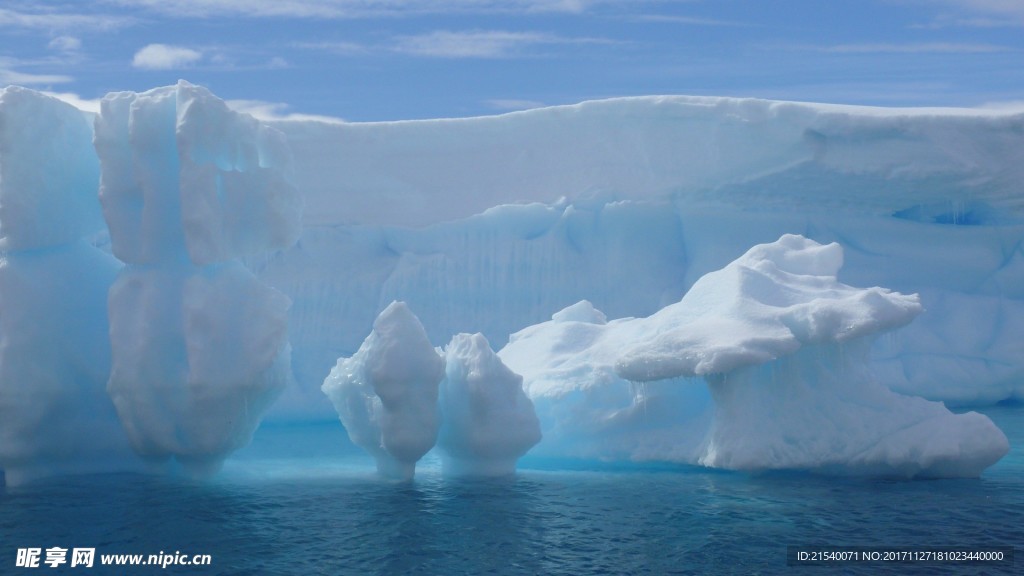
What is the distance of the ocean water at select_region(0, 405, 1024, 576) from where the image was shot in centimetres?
699

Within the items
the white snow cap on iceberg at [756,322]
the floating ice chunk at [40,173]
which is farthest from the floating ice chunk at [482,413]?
the floating ice chunk at [40,173]

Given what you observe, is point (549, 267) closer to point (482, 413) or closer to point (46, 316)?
point (482, 413)

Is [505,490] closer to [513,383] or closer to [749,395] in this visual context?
[513,383]

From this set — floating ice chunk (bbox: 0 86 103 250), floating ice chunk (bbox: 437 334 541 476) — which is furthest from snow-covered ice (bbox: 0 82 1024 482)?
floating ice chunk (bbox: 437 334 541 476)

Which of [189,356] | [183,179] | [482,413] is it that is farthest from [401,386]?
[183,179]

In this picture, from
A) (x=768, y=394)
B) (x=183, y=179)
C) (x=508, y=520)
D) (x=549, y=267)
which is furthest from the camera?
(x=549, y=267)

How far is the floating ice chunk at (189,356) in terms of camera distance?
31.0 ft

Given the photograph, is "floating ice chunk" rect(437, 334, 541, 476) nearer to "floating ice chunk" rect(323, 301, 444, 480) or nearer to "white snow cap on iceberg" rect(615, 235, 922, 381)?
"floating ice chunk" rect(323, 301, 444, 480)

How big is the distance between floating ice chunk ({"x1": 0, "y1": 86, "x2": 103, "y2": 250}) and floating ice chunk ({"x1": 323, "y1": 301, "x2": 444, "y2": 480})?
300 centimetres

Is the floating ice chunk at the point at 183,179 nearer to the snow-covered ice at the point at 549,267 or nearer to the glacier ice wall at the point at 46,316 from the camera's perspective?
the snow-covered ice at the point at 549,267

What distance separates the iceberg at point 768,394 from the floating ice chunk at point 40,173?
4.81 metres

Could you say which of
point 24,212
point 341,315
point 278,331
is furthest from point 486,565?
point 341,315

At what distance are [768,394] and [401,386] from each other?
334cm

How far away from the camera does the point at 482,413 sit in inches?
387
